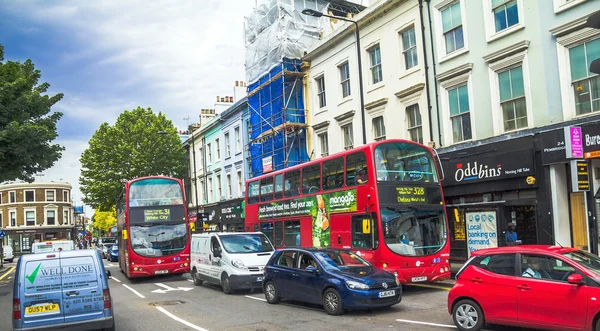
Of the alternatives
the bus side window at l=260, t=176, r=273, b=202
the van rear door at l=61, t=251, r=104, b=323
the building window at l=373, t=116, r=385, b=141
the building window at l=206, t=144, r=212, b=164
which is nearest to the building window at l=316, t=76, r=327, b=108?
the building window at l=373, t=116, r=385, b=141

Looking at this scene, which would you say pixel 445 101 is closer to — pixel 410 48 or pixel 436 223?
pixel 410 48

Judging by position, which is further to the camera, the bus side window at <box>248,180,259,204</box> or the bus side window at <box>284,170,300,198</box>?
the bus side window at <box>248,180,259,204</box>

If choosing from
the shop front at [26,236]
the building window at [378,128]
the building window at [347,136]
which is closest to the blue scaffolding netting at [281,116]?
the building window at [347,136]

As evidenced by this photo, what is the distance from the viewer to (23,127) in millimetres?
20250

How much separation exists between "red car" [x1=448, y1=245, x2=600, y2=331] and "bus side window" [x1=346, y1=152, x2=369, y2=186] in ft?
18.5

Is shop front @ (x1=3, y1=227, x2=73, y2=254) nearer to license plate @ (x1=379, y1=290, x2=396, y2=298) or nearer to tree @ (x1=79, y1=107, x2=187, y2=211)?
tree @ (x1=79, y1=107, x2=187, y2=211)

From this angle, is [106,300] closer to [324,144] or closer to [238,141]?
[324,144]

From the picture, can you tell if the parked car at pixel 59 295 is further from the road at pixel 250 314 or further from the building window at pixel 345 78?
the building window at pixel 345 78

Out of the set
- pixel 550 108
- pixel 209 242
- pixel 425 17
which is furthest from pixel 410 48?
pixel 209 242

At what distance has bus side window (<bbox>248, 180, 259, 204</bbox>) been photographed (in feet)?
73.1

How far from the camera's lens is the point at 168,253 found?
70.4 ft

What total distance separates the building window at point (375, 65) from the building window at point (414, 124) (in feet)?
7.97

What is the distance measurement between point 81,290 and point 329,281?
497 cm

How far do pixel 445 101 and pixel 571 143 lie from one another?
5.95 meters
